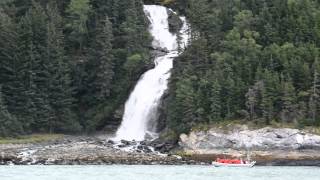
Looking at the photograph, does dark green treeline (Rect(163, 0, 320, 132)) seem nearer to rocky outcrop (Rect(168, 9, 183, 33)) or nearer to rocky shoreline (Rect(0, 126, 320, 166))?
rocky shoreline (Rect(0, 126, 320, 166))

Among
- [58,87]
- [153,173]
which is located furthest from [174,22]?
[153,173]

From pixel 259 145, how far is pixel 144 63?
1298 inches

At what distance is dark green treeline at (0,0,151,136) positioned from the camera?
132 meters

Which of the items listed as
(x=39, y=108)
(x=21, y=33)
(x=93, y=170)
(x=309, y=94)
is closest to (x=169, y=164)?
(x=93, y=170)

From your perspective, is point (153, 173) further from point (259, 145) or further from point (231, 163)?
point (259, 145)

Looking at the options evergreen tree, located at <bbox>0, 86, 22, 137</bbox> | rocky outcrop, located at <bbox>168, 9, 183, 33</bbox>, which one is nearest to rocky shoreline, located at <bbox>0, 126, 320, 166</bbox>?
evergreen tree, located at <bbox>0, 86, 22, 137</bbox>

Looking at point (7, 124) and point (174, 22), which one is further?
Answer: point (174, 22)

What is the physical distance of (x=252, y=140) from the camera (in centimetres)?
11119

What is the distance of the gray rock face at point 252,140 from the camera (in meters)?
109

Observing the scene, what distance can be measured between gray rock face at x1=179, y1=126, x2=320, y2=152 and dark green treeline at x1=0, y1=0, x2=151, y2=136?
23.3m

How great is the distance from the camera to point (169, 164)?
10538 cm

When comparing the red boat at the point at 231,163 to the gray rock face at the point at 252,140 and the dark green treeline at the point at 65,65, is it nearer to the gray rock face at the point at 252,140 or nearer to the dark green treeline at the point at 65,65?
the gray rock face at the point at 252,140

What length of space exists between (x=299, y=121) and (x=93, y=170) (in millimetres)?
31123

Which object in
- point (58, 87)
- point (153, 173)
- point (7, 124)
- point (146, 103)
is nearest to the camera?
point (153, 173)
